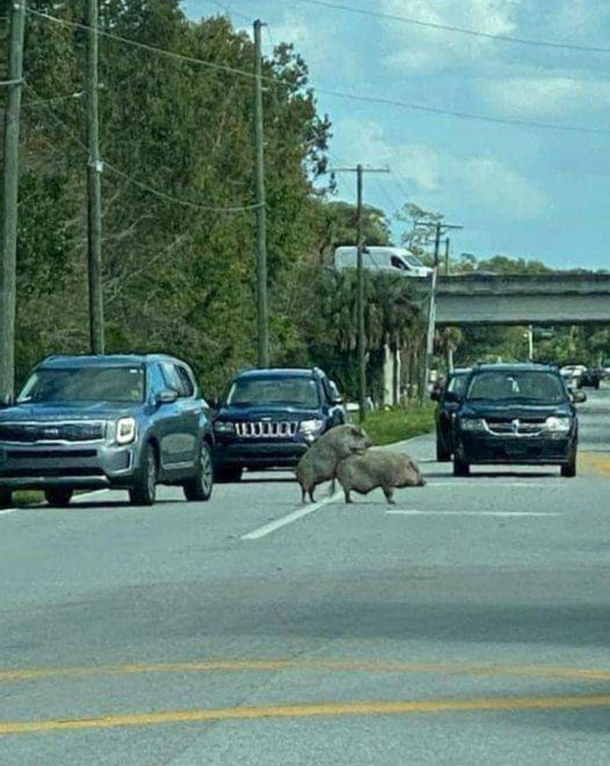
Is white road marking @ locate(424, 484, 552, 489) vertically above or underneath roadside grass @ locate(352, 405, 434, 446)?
above

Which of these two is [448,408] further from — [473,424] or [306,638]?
[306,638]

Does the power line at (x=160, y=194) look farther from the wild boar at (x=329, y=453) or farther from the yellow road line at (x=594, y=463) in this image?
the wild boar at (x=329, y=453)

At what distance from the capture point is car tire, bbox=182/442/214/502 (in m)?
28.6

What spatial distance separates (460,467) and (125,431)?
9.30 metres

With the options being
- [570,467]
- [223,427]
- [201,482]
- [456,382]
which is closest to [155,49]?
[456,382]

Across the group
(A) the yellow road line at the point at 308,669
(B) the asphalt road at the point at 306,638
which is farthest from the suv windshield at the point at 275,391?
(A) the yellow road line at the point at 308,669

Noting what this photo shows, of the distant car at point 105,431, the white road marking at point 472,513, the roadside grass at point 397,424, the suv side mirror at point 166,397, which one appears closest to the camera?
the white road marking at point 472,513

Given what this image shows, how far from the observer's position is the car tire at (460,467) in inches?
1367

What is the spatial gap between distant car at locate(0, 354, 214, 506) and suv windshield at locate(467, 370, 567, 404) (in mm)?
7096

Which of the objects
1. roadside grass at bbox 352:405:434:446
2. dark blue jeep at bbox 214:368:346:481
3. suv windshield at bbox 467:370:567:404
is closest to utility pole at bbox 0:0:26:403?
dark blue jeep at bbox 214:368:346:481

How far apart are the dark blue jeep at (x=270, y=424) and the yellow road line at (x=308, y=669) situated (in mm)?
20893

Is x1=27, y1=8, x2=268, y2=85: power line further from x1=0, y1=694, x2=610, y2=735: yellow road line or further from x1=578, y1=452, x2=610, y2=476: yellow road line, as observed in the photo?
x1=0, y1=694, x2=610, y2=735: yellow road line

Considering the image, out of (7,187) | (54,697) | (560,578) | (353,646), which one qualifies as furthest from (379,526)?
(7,187)

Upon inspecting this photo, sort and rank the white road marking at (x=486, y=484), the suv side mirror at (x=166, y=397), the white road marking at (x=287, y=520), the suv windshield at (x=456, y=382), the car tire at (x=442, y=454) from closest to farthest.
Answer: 1. the white road marking at (x=287, y=520)
2. the suv side mirror at (x=166, y=397)
3. the white road marking at (x=486, y=484)
4. the suv windshield at (x=456, y=382)
5. the car tire at (x=442, y=454)
